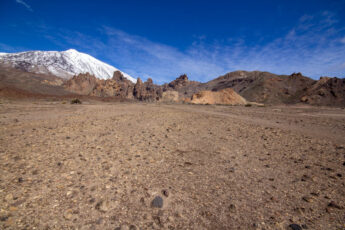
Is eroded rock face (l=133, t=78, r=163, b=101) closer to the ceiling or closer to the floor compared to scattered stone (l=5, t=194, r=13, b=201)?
closer to the ceiling

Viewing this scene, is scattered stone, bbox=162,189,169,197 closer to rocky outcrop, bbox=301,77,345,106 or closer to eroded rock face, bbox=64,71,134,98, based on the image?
rocky outcrop, bbox=301,77,345,106

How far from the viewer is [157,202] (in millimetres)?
2463

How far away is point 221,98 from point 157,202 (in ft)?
213

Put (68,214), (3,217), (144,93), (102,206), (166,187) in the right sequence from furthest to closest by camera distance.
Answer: (144,93) < (166,187) < (102,206) < (68,214) < (3,217)

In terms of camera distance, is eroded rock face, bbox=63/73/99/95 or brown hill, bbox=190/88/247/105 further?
eroded rock face, bbox=63/73/99/95

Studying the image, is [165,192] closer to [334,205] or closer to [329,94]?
[334,205]

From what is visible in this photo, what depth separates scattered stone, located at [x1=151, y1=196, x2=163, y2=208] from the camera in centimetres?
239

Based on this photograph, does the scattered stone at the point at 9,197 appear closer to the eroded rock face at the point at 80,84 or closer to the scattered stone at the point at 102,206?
the scattered stone at the point at 102,206

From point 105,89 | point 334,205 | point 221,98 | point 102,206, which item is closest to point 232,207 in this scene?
point 334,205

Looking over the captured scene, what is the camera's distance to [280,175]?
3.38 metres

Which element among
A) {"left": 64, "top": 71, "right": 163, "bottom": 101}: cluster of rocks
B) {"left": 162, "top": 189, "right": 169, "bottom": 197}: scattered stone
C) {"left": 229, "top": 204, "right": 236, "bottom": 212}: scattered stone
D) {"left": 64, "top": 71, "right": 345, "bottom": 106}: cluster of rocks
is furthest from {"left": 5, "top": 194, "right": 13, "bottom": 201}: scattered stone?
{"left": 64, "top": 71, "right": 163, "bottom": 101}: cluster of rocks

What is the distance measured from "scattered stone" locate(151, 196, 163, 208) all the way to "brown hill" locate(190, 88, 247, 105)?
61.0 meters

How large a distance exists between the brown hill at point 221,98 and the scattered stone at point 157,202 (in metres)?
61.0

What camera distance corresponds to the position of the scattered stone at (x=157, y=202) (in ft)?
7.83
